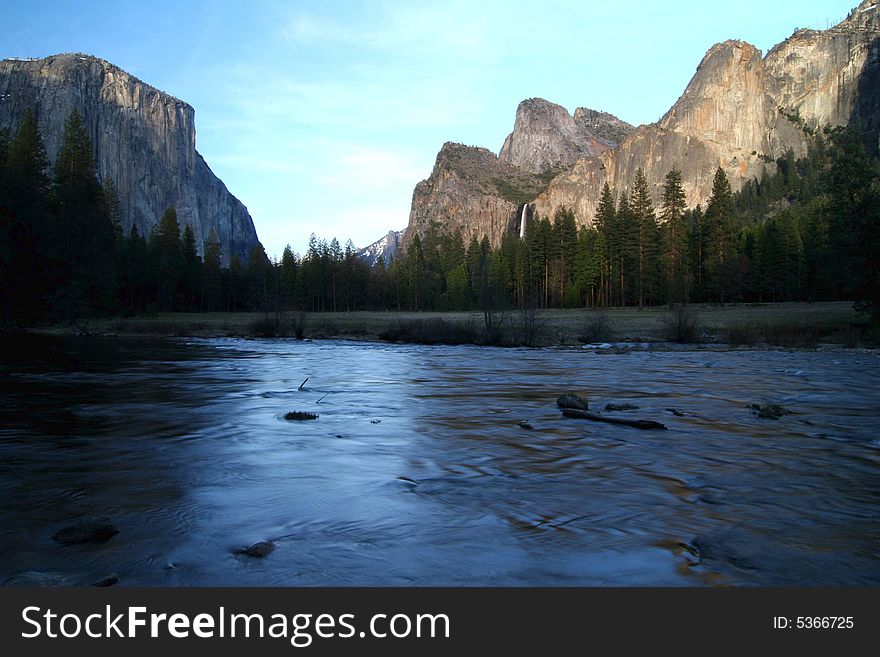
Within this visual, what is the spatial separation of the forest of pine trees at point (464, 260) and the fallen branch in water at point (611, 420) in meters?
22.7

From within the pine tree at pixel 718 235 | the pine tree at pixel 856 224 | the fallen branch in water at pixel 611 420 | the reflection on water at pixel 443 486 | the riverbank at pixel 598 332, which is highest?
the pine tree at pixel 718 235

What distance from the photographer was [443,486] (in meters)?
7.09

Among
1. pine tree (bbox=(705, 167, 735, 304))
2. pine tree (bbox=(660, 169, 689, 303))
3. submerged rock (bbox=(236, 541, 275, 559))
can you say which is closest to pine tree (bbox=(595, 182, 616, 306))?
pine tree (bbox=(660, 169, 689, 303))

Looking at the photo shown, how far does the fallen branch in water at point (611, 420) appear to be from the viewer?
417 inches

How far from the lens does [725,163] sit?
194 meters

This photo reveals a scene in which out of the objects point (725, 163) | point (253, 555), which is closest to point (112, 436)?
point (253, 555)

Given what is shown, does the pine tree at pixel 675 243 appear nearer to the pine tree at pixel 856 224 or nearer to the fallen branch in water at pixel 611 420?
the pine tree at pixel 856 224

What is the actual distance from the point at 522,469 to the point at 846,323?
35.1 metres

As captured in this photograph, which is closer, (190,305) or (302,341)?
(302,341)

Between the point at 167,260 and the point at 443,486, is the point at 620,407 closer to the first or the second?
the point at 443,486

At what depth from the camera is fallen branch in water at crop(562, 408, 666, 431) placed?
34.8 ft

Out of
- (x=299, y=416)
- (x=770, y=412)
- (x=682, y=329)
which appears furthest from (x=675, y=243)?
(x=299, y=416)

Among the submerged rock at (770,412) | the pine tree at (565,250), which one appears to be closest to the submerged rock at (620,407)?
the submerged rock at (770,412)

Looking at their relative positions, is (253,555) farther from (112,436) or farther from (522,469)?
(112,436)
